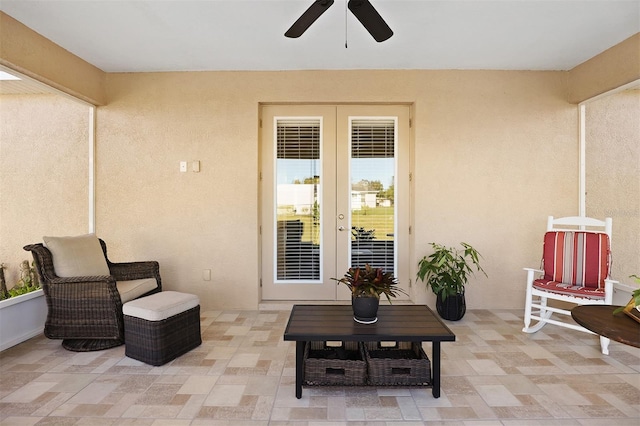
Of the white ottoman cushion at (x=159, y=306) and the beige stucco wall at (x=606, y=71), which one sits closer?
the white ottoman cushion at (x=159, y=306)

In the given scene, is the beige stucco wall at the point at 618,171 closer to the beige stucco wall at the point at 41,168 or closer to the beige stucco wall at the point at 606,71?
the beige stucco wall at the point at 606,71

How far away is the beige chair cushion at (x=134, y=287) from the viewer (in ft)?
9.95

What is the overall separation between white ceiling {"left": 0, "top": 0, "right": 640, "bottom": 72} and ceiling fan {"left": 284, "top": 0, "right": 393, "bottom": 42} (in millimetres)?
537

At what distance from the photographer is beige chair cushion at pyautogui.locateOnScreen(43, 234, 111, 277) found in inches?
120

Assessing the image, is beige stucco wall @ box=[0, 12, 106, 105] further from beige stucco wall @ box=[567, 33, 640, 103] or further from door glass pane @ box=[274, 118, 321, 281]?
beige stucco wall @ box=[567, 33, 640, 103]

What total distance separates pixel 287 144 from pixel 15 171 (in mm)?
3176

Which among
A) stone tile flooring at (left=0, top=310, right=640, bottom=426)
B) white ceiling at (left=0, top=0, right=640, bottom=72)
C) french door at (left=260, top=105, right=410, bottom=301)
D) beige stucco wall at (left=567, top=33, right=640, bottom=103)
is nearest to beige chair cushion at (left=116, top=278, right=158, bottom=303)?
stone tile flooring at (left=0, top=310, right=640, bottom=426)

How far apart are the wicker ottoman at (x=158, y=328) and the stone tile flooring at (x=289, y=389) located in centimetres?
8

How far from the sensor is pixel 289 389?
91.4 inches

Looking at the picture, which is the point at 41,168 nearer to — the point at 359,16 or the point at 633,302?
the point at 359,16

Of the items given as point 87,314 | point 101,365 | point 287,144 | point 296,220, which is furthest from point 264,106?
point 101,365

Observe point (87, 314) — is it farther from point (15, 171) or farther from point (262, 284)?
point (15, 171)

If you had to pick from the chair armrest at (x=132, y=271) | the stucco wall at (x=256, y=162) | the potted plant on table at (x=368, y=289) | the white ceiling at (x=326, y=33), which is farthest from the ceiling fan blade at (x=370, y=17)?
the chair armrest at (x=132, y=271)

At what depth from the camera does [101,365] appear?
8.74ft
